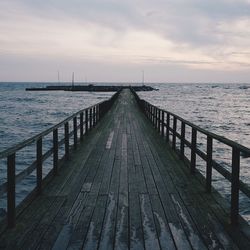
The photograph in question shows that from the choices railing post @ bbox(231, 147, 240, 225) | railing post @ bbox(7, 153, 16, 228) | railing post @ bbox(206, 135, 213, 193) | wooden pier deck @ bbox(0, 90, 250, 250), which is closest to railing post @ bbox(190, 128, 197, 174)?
wooden pier deck @ bbox(0, 90, 250, 250)

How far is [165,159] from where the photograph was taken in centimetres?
1005

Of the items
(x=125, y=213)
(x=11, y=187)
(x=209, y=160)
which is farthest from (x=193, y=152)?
(x=11, y=187)

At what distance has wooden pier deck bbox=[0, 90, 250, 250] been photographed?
4539mm

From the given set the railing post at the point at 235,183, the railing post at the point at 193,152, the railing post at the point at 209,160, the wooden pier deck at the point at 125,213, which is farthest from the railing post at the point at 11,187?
the railing post at the point at 193,152

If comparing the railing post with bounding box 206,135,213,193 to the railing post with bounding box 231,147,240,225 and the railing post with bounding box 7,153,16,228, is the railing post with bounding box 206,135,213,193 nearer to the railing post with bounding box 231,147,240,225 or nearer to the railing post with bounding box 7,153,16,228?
the railing post with bounding box 231,147,240,225

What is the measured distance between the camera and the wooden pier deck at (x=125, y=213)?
4539mm

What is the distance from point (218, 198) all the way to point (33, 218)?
3.00m

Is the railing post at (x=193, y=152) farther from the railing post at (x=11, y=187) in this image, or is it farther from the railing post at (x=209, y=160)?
the railing post at (x=11, y=187)

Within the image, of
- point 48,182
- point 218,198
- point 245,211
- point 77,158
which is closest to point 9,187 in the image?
point 48,182

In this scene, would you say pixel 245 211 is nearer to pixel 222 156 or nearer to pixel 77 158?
pixel 77 158

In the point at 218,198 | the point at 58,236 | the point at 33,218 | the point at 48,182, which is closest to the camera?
the point at 58,236

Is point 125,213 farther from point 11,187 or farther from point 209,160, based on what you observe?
point 209,160

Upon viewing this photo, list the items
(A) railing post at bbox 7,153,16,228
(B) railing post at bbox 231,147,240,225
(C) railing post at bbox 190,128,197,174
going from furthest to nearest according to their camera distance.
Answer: (C) railing post at bbox 190,128,197,174
(B) railing post at bbox 231,147,240,225
(A) railing post at bbox 7,153,16,228

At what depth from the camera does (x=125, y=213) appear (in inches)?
221
